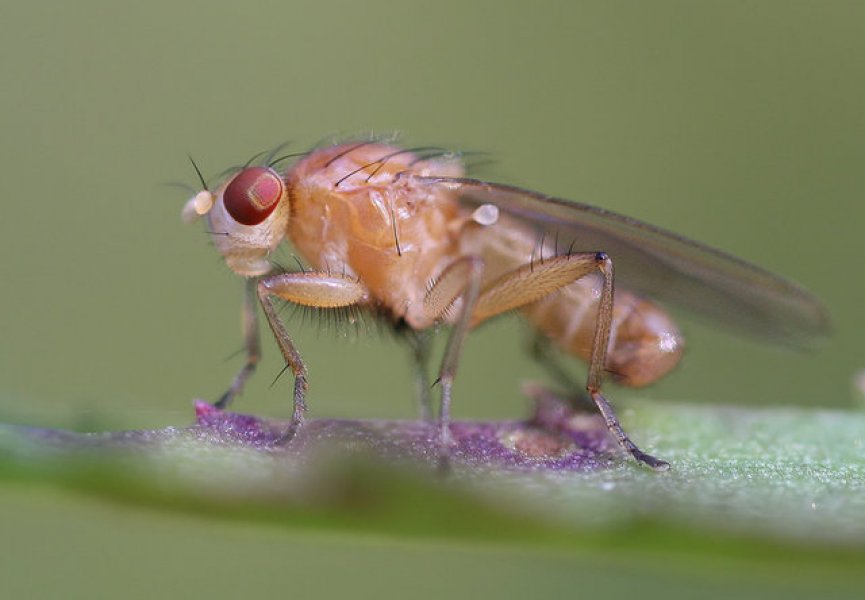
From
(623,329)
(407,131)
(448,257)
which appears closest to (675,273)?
(623,329)

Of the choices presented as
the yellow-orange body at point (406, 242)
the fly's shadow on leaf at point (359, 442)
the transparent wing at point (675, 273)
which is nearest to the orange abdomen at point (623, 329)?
the yellow-orange body at point (406, 242)

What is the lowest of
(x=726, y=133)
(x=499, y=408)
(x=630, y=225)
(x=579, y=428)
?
(x=499, y=408)

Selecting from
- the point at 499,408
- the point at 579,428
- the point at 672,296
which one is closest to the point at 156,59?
the point at 499,408

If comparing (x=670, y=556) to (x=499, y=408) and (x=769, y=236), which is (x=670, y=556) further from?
A: (x=769, y=236)

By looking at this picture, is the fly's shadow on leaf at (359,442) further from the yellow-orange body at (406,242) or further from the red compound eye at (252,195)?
the red compound eye at (252,195)

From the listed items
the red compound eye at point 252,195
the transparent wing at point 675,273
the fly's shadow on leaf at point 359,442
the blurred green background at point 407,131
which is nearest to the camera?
the fly's shadow on leaf at point 359,442

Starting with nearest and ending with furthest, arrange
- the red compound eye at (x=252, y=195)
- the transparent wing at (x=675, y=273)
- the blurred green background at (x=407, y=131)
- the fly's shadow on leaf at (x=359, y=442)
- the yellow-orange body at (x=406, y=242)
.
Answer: the fly's shadow on leaf at (x=359, y=442), the transparent wing at (x=675, y=273), the red compound eye at (x=252, y=195), the yellow-orange body at (x=406, y=242), the blurred green background at (x=407, y=131)

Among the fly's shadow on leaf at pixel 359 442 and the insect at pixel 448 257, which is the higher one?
the insect at pixel 448 257
